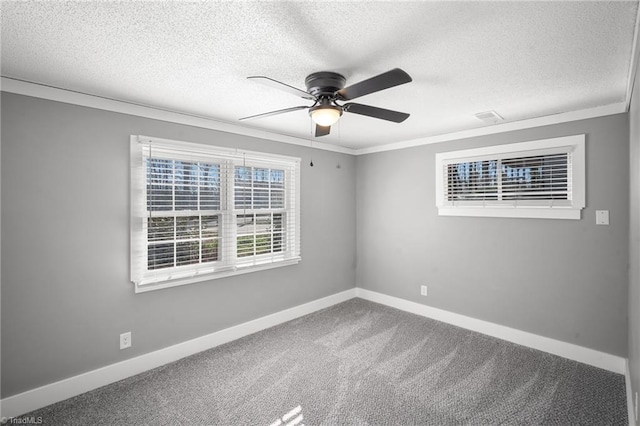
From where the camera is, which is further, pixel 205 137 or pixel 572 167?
pixel 205 137

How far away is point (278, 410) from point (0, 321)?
2.05 meters

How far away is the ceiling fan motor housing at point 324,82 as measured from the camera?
2.06m

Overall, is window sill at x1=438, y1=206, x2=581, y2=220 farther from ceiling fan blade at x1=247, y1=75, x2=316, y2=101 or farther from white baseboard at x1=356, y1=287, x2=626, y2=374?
ceiling fan blade at x1=247, y1=75, x2=316, y2=101

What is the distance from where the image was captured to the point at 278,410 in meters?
2.26

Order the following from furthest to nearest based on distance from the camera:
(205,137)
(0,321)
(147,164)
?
1. (205,137)
2. (147,164)
3. (0,321)

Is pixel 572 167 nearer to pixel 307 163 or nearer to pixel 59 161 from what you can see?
pixel 307 163

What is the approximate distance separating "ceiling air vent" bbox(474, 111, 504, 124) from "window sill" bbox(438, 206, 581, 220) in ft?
3.13

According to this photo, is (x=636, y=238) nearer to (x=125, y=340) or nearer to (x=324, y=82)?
(x=324, y=82)

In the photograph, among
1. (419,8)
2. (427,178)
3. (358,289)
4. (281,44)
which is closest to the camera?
(419,8)

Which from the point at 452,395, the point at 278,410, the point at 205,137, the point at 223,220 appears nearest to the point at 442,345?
the point at 452,395

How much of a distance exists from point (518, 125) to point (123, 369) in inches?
177

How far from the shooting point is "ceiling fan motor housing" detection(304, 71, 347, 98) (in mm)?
2057

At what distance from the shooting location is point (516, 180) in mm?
3400

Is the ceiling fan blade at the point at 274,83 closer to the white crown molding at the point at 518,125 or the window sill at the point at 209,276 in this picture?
the window sill at the point at 209,276
